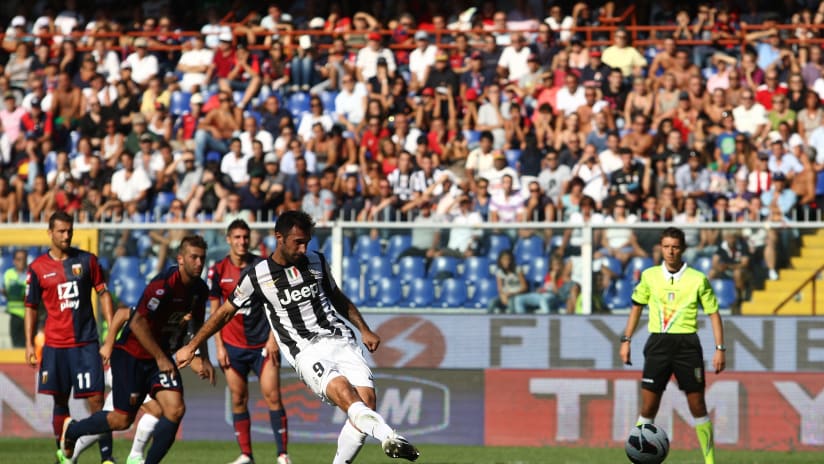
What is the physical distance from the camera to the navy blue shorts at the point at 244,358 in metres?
13.0

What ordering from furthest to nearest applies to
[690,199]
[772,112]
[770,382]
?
1. [772,112]
2. [690,199]
3. [770,382]

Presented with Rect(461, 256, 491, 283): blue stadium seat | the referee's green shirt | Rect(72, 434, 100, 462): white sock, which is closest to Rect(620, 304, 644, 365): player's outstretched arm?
the referee's green shirt

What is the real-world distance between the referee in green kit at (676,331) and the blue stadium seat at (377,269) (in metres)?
3.92

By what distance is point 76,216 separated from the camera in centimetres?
1852

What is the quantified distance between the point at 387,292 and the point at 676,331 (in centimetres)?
428

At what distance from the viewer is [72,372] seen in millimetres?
12148

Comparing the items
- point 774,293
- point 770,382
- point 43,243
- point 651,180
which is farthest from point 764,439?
point 43,243

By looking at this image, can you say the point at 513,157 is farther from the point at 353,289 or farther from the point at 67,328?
the point at 67,328

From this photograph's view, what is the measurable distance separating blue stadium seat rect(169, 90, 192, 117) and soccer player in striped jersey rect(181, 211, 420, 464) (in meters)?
12.7

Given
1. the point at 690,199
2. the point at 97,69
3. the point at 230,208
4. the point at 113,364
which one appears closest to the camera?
the point at 113,364

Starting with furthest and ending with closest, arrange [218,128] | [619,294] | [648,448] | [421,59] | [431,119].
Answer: [421,59]
[218,128]
[431,119]
[619,294]
[648,448]

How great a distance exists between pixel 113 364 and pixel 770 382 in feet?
24.5

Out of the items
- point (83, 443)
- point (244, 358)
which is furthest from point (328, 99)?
point (83, 443)

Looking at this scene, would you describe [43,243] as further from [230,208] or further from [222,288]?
[222,288]
